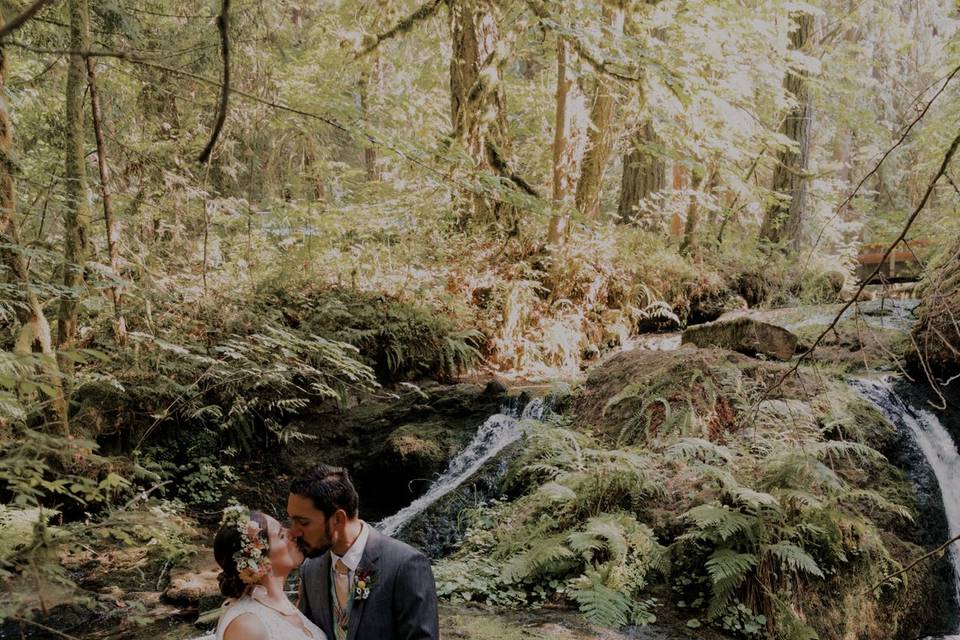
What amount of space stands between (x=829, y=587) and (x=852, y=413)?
2.49m

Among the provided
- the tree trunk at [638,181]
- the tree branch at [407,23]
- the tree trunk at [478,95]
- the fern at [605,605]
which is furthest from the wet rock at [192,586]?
the tree trunk at [638,181]

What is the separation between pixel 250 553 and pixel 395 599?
0.63m

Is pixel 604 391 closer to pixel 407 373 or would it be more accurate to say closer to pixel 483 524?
pixel 483 524

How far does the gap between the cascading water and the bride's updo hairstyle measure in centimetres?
650

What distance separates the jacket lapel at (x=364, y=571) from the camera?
2.46m

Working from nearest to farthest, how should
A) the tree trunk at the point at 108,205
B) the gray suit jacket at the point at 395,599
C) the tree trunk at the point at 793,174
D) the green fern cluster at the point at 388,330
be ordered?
the gray suit jacket at the point at 395,599, the tree trunk at the point at 108,205, the green fern cluster at the point at 388,330, the tree trunk at the point at 793,174

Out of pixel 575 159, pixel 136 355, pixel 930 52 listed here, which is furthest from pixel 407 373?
pixel 930 52

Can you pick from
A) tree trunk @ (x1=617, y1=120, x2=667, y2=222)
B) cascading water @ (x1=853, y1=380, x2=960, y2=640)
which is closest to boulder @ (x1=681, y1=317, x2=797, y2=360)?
cascading water @ (x1=853, y1=380, x2=960, y2=640)

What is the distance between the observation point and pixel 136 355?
7.83m

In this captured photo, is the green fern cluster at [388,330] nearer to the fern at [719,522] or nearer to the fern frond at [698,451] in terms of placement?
the fern frond at [698,451]

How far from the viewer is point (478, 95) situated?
11.8 meters

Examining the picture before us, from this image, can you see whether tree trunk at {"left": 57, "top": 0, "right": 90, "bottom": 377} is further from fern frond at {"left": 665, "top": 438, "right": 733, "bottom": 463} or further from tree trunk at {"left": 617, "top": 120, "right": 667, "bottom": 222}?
tree trunk at {"left": 617, "top": 120, "right": 667, "bottom": 222}

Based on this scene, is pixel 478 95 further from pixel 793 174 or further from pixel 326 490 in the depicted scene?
pixel 326 490

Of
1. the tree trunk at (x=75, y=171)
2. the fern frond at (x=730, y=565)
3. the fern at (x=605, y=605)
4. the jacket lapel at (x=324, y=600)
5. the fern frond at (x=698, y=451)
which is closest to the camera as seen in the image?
the jacket lapel at (x=324, y=600)
